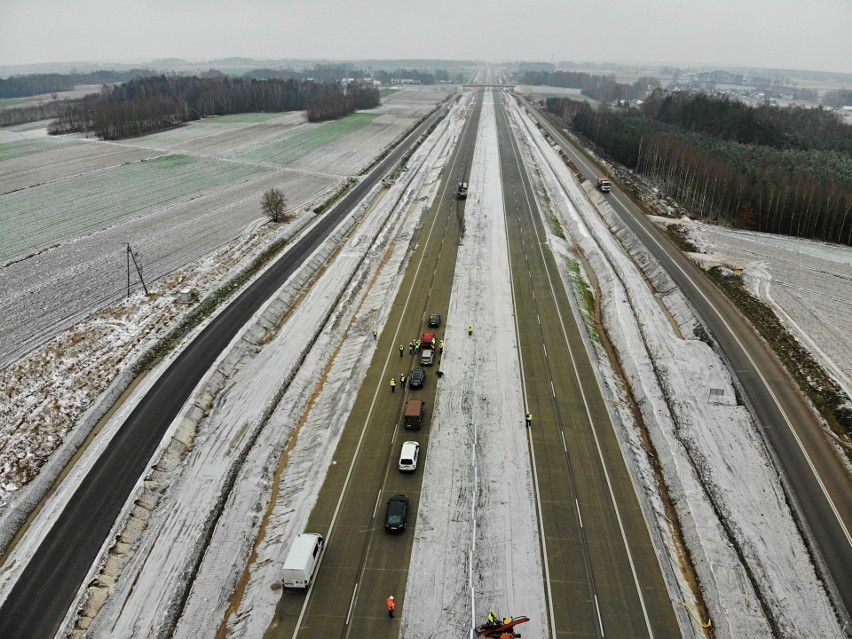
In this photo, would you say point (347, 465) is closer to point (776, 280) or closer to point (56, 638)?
point (56, 638)

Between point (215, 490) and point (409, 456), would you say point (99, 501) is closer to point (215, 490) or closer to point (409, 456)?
point (215, 490)

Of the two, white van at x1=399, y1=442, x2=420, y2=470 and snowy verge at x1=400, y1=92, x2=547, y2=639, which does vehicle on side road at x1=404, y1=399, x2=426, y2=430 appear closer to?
snowy verge at x1=400, y1=92, x2=547, y2=639

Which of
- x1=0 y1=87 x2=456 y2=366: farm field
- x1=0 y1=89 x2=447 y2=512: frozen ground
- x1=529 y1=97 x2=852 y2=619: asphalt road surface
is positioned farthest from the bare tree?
x1=529 y1=97 x2=852 y2=619: asphalt road surface

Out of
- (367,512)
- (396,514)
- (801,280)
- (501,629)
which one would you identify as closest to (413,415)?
(367,512)

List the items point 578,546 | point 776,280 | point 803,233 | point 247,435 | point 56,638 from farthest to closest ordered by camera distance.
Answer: point 803,233, point 776,280, point 247,435, point 578,546, point 56,638

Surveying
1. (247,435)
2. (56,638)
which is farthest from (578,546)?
(56,638)

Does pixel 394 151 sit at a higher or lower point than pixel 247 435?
higher
